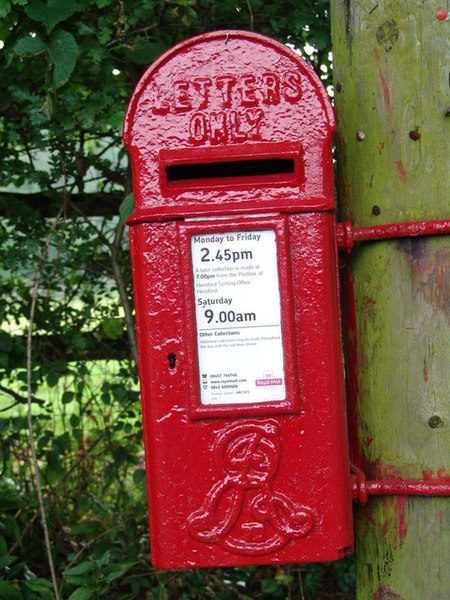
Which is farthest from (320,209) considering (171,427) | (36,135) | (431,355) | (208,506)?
(36,135)

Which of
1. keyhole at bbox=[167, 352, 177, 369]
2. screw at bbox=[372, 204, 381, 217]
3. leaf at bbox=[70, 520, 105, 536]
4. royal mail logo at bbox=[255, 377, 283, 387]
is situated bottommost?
leaf at bbox=[70, 520, 105, 536]

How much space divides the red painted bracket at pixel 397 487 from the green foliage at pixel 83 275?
3.35 feet

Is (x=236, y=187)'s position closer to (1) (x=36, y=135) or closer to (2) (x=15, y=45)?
(2) (x=15, y=45)

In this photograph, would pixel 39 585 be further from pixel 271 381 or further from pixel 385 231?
pixel 385 231

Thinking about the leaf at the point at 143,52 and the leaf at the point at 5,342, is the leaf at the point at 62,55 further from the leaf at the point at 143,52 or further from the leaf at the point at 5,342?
the leaf at the point at 5,342

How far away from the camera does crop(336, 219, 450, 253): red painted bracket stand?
6.00 ft

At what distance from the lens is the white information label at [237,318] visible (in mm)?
1767

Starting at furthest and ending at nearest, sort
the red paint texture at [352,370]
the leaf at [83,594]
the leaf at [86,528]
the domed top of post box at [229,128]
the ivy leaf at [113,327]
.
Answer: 1. the ivy leaf at [113,327]
2. the leaf at [86,528]
3. the leaf at [83,594]
4. the red paint texture at [352,370]
5. the domed top of post box at [229,128]

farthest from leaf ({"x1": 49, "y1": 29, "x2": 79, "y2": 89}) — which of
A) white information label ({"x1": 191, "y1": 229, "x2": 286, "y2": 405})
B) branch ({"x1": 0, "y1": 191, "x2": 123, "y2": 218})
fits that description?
white information label ({"x1": 191, "y1": 229, "x2": 286, "y2": 405})

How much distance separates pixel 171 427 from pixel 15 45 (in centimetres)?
136

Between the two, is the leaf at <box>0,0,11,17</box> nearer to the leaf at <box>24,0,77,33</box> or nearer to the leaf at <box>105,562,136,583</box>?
the leaf at <box>24,0,77,33</box>

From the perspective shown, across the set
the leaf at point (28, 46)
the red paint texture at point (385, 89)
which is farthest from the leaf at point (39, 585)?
the red paint texture at point (385, 89)

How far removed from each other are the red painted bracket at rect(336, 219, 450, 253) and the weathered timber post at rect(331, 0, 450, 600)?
3cm

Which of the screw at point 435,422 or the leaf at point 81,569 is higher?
the screw at point 435,422
